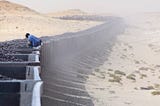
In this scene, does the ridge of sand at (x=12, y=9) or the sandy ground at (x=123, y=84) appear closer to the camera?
the sandy ground at (x=123, y=84)

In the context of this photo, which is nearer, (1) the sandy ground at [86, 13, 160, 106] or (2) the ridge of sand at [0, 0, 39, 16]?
(1) the sandy ground at [86, 13, 160, 106]

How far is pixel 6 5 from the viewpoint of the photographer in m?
97.8

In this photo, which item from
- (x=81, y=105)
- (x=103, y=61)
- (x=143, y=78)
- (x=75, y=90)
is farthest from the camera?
(x=103, y=61)

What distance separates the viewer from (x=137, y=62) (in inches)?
1777

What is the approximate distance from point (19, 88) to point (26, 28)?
54639mm

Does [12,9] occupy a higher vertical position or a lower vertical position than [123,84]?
lower

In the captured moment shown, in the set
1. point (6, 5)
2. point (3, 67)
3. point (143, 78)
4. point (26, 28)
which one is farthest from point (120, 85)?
point (6, 5)

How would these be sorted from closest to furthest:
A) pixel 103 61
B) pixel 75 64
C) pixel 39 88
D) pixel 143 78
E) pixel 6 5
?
pixel 39 88
pixel 75 64
pixel 143 78
pixel 103 61
pixel 6 5

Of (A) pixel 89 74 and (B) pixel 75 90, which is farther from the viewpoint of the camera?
(A) pixel 89 74

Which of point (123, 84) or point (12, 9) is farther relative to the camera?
point (12, 9)

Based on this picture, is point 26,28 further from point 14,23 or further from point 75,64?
point 75,64

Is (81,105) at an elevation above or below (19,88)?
below

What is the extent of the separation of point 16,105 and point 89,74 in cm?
1932

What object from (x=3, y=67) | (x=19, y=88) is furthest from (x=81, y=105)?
(x=19, y=88)
